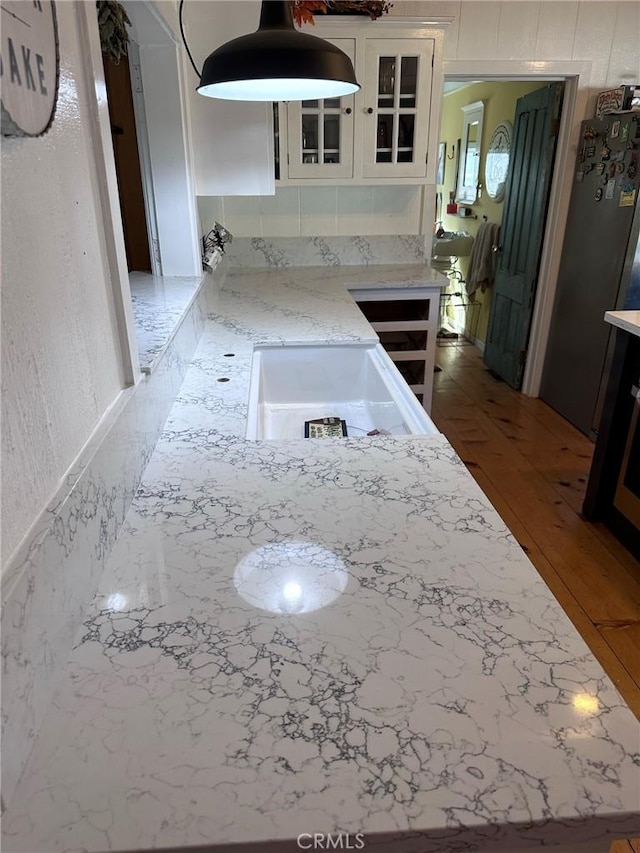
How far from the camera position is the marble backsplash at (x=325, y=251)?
356 centimetres

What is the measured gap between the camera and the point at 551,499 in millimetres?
2844

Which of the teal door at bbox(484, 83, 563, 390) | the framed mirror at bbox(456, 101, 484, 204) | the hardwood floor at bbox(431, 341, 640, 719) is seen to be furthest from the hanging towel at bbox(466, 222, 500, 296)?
the hardwood floor at bbox(431, 341, 640, 719)

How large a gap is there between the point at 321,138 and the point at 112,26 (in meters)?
1.68

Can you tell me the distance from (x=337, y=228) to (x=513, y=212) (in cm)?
145

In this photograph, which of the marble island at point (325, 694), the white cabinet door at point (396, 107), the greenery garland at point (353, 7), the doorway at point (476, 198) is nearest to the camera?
the marble island at point (325, 694)

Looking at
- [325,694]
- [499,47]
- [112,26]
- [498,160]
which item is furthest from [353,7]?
[325,694]

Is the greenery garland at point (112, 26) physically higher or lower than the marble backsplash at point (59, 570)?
higher

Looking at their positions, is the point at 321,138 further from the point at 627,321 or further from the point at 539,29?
the point at 627,321

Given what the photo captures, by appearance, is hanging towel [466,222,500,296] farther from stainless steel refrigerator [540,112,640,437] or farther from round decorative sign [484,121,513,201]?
stainless steel refrigerator [540,112,640,437]

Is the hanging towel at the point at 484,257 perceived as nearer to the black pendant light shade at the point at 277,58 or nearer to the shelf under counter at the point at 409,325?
the shelf under counter at the point at 409,325

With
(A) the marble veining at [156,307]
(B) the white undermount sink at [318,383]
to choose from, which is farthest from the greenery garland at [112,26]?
(B) the white undermount sink at [318,383]

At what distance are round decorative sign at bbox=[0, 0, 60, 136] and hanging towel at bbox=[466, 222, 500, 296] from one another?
449 centimetres

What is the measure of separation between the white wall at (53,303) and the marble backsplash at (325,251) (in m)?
2.63

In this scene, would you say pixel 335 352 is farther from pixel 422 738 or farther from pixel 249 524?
pixel 422 738
